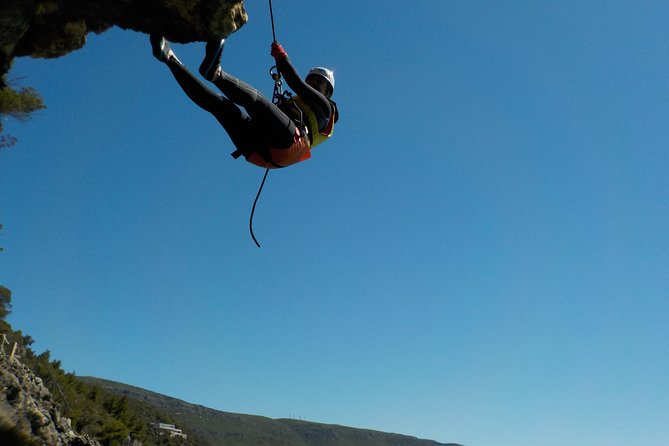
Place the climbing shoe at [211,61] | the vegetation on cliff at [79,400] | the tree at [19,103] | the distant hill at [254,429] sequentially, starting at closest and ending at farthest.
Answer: the climbing shoe at [211,61] < the tree at [19,103] < the vegetation on cliff at [79,400] < the distant hill at [254,429]

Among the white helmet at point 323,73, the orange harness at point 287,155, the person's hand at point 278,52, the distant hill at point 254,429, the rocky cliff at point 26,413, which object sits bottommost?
the rocky cliff at point 26,413

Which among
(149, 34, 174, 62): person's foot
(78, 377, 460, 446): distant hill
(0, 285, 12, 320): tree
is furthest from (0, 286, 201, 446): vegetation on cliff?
(78, 377, 460, 446): distant hill

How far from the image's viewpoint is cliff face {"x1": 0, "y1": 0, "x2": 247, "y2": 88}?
632cm

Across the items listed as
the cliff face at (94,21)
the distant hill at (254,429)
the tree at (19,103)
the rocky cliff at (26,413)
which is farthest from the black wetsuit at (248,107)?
the distant hill at (254,429)

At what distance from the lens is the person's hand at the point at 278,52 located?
19.0 ft

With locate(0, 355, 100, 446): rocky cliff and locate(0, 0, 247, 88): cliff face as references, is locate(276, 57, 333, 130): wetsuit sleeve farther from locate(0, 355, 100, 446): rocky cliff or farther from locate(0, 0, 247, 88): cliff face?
locate(0, 355, 100, 446): rocky cliff

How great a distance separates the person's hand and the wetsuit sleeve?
0.04m

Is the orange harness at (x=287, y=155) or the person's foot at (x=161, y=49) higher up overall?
the person's foot at (x=161, y=49)

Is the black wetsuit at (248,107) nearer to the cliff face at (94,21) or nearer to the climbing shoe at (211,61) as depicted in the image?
the climbing shoe at (211,61)

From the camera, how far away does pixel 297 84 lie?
5855 mm

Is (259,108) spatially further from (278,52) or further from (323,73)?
(323,73)

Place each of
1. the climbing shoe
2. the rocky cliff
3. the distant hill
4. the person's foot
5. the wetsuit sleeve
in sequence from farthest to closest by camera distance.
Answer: the distant hill
the person's foot
the wetsuit sleeve
the climbing shoe
the rocky cliff

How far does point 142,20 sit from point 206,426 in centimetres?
11598

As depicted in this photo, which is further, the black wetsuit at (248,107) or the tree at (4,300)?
the tree at (4,300)
